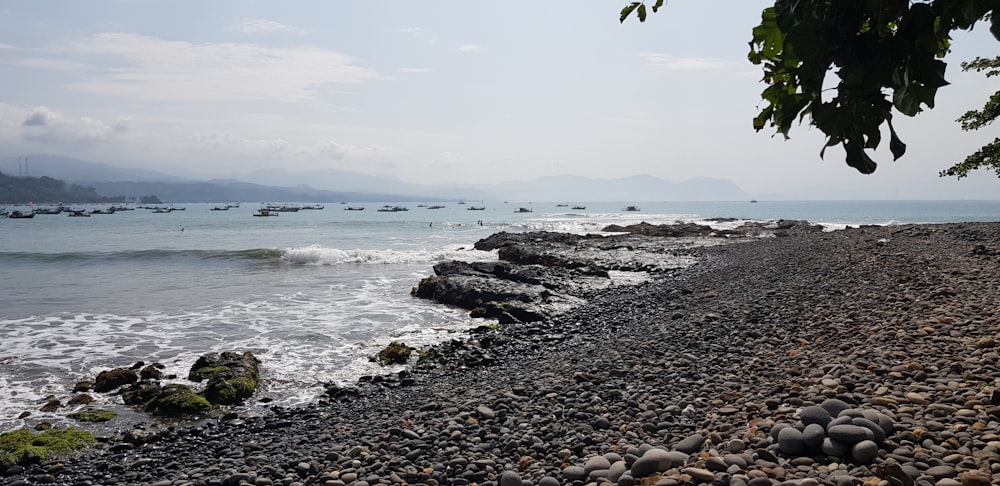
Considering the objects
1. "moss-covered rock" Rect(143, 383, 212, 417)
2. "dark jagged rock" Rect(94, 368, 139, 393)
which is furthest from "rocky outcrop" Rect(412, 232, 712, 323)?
"dark jagged rock" Rect(94, 368, 139, 393)

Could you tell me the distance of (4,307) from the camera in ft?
63.0

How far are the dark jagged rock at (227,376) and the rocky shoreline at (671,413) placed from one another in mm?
901

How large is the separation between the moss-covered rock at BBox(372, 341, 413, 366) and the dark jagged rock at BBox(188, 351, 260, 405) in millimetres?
2369

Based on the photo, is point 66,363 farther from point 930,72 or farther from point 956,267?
point 956,267

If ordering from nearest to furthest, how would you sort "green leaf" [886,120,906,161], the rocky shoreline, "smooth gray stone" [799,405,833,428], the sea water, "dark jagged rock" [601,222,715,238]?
"green leaf" [886,120,906,161] < the rocky shoreline < "smooth gray stone" [799,405,833,428] < the sea water < "dark jagged rock" [601,222,715,238]

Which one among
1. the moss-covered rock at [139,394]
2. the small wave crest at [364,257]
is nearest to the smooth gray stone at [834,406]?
the moss-covered rock at [139,394]

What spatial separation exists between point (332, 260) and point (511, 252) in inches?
445

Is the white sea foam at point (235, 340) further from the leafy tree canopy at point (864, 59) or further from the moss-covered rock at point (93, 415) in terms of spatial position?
the leafy tree canopy at point (864, 59)

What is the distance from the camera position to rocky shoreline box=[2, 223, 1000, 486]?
4262 mm

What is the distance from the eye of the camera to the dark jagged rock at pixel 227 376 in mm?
9430

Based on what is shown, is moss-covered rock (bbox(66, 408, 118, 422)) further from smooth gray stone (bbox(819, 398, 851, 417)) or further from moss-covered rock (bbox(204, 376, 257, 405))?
smooth gray stone (bbox(819, 398, 851, 417))

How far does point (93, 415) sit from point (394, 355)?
5.12 meters

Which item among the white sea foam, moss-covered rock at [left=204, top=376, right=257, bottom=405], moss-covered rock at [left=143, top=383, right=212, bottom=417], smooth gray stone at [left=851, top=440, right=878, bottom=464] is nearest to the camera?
smooth gray stone at [left=851, top=440, right=878, bottom=464]

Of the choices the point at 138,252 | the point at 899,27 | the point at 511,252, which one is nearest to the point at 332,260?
the point at 511,252
